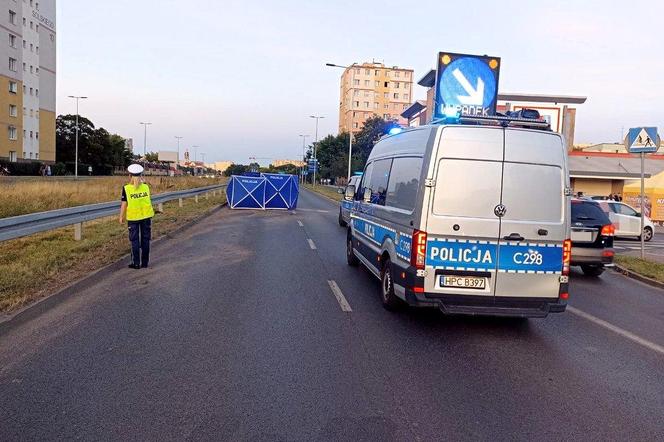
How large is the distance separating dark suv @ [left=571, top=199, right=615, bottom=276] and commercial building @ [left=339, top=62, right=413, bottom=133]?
105008mm

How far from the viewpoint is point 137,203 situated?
9820 mm

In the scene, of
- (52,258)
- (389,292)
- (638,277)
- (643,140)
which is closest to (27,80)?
(52,258)

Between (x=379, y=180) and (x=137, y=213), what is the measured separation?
14.3 ft

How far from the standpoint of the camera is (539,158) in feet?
20.6

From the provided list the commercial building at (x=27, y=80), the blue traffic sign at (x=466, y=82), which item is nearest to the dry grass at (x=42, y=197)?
the blue traffic sign at (x=466, y=82)

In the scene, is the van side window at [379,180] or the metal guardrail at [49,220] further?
the metal guardrail at [49,220]

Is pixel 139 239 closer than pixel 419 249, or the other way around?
pixel 419 249

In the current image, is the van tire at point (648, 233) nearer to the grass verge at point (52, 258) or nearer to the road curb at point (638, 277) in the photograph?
the road curb at point (638, 277)

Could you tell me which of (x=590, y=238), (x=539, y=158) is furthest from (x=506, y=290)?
(x=590, y=238)

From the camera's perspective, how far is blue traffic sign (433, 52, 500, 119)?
1203cm

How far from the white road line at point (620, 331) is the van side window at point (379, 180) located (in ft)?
10.4

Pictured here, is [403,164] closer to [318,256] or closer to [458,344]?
[458,344]

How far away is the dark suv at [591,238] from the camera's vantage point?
10703mm

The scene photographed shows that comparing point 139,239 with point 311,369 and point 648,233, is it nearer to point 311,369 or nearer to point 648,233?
point 311,369
